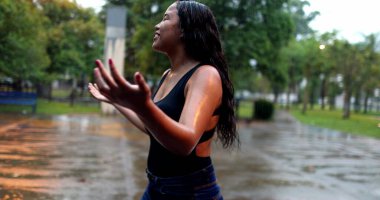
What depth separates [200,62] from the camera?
202cm

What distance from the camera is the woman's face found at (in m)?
1.97

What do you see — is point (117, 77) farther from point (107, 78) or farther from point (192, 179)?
point (192, 179)

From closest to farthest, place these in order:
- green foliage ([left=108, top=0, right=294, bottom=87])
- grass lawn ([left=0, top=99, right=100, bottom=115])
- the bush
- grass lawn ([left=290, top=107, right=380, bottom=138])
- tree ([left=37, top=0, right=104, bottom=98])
A: 1. grass lawn ([left=290, top=107, right=380, bottom=138])
2. grass lawn ([left=0, top=99, right=100, bottom=115])
3. green foliage ([left=108, top=0, right=294, bottom=87])
4. the bush
5. tree ([left=37, top=0, right=104, bottom=98])

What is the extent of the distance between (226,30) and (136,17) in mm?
9832

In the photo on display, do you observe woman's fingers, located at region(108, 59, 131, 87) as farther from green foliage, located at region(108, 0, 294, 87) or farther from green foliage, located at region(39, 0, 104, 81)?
green foliage, located at region(39, 0, 104, 81)

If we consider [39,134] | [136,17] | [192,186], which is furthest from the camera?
[136,17]

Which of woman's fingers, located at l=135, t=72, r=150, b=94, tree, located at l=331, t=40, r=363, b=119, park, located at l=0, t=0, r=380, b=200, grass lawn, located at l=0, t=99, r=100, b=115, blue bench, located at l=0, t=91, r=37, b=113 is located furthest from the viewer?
tree, located at l=331, t=40, r=363, b=119

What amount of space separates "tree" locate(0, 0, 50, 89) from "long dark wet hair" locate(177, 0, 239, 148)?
1497 centimetres

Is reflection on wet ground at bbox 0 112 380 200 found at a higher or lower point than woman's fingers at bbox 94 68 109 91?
lower

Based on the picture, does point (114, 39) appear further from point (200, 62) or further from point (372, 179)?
point (200, 62)

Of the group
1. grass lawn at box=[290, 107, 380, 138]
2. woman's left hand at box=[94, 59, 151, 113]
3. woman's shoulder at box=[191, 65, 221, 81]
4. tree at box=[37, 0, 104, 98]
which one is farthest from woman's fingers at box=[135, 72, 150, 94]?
tree at box=[37, 0, 104, 98]

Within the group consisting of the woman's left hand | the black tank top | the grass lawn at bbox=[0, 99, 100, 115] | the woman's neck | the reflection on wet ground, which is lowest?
the reflection on wet ground

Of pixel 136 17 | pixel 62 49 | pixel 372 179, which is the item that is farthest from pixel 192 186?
pixel 62 49

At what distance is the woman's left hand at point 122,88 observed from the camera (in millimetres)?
1346
